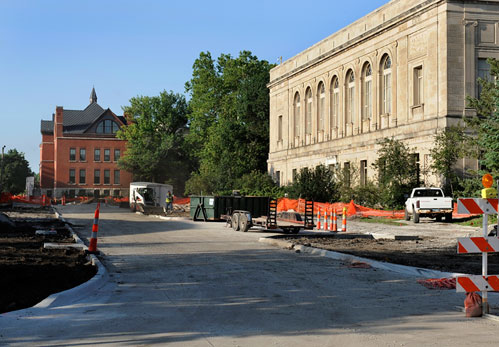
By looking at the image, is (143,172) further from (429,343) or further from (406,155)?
(429,343)

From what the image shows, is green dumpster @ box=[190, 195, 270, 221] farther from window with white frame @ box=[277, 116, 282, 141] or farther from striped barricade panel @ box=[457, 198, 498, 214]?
window with white frame @ box=[277, 116, 282, 141]

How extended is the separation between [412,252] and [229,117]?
61.9 metres

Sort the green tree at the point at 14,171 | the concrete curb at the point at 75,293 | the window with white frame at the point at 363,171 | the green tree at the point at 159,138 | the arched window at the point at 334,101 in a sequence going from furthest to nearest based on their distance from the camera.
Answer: the green tree at the point at 14,171 < the green tree at the point at 159,138 < the arched window at the point at 334,101 < the window with white frame at the point at 363,171 < the concrete curb at the point at 75,293

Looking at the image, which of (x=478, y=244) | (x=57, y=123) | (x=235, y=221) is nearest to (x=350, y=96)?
(x=235, y=221)

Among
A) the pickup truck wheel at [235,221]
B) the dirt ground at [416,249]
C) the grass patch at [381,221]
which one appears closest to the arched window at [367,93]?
the grass patch at [381,221]

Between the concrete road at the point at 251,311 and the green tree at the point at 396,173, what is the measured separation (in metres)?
26.9

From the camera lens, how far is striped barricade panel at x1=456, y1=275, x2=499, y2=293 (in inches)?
357

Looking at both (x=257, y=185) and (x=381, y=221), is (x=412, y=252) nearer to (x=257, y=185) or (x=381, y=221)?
(x=381, y=221)

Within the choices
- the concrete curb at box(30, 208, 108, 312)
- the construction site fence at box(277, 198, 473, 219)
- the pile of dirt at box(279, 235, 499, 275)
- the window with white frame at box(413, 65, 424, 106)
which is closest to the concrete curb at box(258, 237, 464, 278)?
the pile of dirt at box(279, 235, 499, 275)

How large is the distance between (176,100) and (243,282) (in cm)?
9052

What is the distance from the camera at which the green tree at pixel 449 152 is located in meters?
38.0

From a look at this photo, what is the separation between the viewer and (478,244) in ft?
30.1

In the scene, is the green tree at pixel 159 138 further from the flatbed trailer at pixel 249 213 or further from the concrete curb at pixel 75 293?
the concrete curb at pixel 75 293

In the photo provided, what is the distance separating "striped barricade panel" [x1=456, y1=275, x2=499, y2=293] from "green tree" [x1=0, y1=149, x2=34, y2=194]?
123 metres
